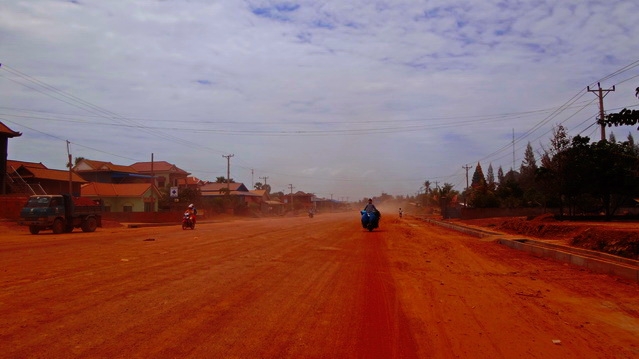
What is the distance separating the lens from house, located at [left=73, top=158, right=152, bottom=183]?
223 feet

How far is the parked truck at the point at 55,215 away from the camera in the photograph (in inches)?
1037

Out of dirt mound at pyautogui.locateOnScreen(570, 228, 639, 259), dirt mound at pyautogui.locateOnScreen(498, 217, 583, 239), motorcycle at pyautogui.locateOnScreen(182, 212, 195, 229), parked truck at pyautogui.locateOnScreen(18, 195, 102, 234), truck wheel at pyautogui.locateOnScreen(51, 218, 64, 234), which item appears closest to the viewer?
dirt mound at pyautogui.locateOnScreen(570, 228, 639, 259)

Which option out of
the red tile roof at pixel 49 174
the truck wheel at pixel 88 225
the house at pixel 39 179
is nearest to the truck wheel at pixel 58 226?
the truck wheel at pixel 88 225

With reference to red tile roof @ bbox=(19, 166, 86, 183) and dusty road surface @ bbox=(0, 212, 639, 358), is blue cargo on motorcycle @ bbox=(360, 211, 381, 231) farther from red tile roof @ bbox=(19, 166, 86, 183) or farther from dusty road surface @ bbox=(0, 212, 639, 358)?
red tile roof @ bbox=(19, 166, 86, 183)

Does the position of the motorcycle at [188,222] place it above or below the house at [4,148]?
below

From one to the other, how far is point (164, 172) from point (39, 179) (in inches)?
1332

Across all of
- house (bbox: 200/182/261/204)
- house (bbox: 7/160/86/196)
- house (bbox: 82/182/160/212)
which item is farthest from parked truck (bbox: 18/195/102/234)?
house (bbox: 200/182/261/204)

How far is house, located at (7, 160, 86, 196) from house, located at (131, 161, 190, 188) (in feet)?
91.5

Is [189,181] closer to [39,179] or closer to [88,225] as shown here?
[39,179]

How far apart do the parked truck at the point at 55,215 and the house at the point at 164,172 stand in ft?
167

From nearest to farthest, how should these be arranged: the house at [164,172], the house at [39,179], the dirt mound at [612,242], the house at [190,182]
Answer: the dirt mound at [612,242]
the house at [39,179]
the house at [164,172]
the house at [190,182]

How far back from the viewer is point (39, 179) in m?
47.5

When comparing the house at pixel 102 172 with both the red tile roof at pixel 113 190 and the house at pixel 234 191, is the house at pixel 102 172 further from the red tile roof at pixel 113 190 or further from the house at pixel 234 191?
the house at pixel 234 191

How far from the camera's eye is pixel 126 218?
46.8 meters
